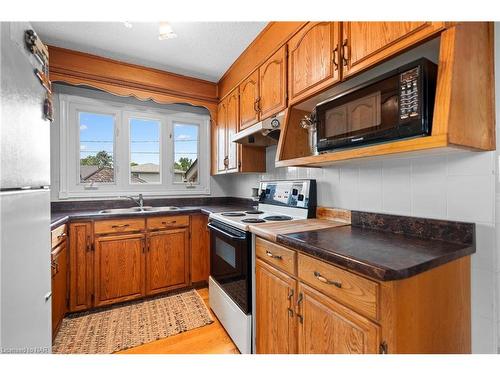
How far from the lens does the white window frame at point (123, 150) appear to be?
8.13 ft

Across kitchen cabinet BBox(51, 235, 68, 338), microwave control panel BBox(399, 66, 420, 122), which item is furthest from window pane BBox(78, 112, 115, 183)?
microwave control panel BBox(399, 66, 420, 122)

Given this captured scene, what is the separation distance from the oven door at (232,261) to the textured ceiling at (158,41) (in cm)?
167

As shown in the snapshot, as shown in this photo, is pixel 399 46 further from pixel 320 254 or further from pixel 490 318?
pixel 490 318

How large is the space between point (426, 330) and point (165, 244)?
86.7 inches

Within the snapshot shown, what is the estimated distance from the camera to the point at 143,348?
1.63 metres

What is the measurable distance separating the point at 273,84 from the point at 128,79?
1661 mm

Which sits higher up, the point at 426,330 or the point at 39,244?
the point at 39,244

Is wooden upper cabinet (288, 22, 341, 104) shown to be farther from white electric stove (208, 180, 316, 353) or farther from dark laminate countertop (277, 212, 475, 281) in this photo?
dark laminate countertop (277, 212, 475, 281)

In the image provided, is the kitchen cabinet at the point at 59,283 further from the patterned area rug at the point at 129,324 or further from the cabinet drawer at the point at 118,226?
the cabinet drawer at the point at 118,226

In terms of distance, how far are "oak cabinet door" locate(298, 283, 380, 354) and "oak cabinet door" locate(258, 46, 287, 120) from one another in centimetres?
130

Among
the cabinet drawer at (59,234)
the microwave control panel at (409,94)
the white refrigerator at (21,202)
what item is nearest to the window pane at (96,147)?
the cabinet drawer at (59,234)
